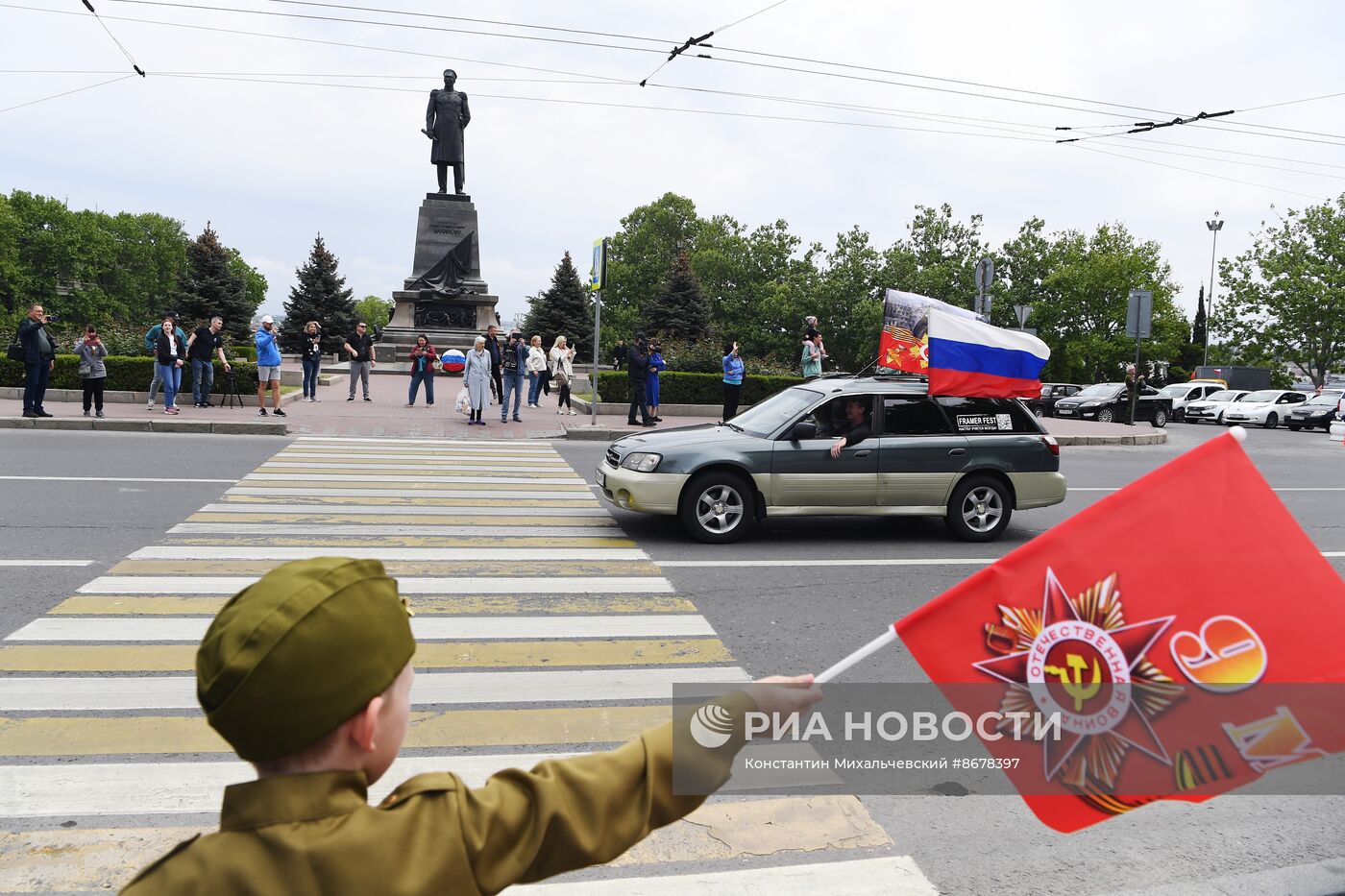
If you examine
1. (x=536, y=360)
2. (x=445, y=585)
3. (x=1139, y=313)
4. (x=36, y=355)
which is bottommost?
(x=445, y=585)

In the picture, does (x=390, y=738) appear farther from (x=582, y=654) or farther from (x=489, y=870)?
(x=582, y=654)

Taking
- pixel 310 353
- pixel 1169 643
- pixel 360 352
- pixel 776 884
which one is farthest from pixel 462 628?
pixel 360 352

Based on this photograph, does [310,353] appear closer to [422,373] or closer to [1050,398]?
[422,373]

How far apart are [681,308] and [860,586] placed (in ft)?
191

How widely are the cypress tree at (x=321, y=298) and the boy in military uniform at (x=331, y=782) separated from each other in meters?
63.6

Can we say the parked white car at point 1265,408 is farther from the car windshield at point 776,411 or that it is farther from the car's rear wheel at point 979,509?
the car windshield at point 776,411

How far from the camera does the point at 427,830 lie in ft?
4.88

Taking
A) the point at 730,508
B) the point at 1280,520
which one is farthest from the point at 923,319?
the point at 1280,520

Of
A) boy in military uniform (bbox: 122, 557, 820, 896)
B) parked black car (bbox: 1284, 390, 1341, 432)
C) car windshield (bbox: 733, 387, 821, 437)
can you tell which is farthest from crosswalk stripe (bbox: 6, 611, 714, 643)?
parked black car (bbox: 1284, 390, 1341, 432)

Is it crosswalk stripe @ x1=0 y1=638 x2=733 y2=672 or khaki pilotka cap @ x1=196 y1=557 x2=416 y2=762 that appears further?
crosswalk stripe @ x1=0 y1=638 x2=733 y2=672

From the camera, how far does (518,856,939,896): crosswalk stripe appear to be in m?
3.49

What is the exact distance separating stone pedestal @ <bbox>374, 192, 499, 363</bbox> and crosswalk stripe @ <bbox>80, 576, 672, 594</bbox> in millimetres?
28028

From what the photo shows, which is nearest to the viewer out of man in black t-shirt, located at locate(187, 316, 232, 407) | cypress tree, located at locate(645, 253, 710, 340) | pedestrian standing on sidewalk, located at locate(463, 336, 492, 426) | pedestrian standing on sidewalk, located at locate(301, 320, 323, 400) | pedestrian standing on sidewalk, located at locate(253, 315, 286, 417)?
pedestrian standing on sidewalk, located at locate(253, 315, 286, 417)

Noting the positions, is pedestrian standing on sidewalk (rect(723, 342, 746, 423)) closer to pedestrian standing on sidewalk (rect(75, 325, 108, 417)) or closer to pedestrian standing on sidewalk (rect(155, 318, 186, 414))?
pedestrian standing on sidewalk (rect(155, 318, 186, 414))
